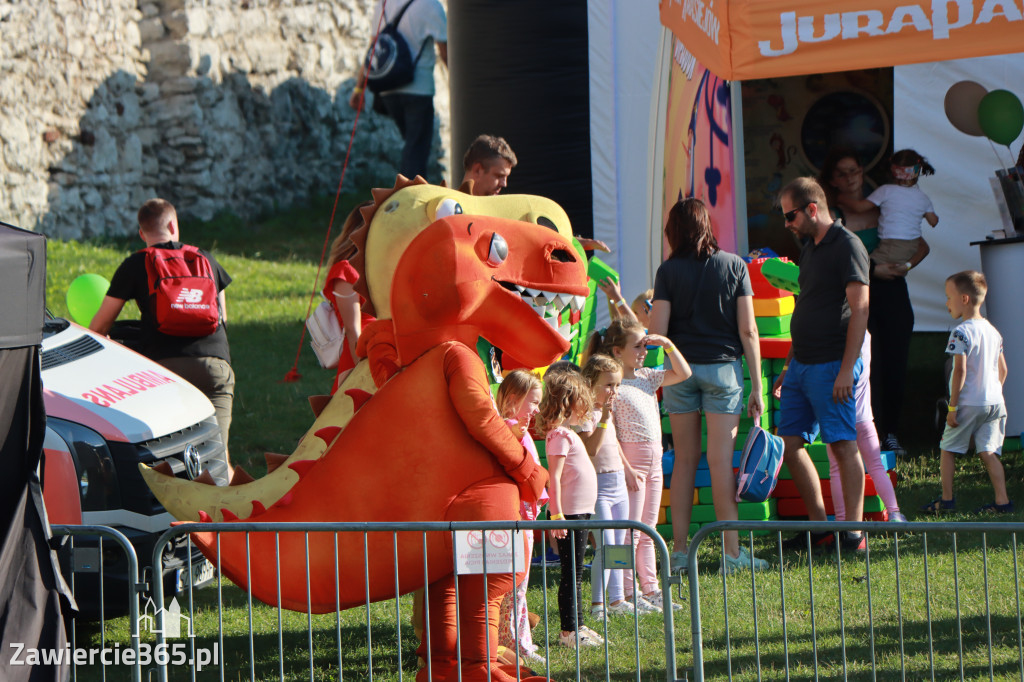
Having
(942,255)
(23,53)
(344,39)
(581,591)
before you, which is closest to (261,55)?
(344,39)

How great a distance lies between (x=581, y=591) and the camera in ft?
18.7

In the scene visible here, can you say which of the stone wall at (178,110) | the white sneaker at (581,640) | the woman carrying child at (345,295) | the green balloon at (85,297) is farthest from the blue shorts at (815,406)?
the stone wall at (178,110)

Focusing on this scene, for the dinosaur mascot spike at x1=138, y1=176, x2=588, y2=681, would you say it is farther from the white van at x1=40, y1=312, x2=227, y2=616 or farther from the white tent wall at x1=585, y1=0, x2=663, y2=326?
the white tent wall at x1=585, y1=0, x2=663, y2=326

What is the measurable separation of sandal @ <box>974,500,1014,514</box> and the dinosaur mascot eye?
150 inches

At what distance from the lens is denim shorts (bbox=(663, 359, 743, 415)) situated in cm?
595

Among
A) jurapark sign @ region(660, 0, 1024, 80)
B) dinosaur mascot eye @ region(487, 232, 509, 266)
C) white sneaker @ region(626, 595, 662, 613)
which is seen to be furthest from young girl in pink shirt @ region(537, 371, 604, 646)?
jurapark sign @ region(660, 0, 1024, 80)

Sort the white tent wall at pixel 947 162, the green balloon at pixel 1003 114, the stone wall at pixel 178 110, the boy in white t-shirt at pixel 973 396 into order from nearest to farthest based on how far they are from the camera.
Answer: the boy in white t-shirt at pixel 973 396, the green balloon at pixel 1003 114, the white tent wall at pixel 947 162, the stone wall at pixel 178 110

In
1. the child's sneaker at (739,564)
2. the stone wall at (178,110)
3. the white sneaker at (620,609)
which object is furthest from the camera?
the stone wall at (178,110)

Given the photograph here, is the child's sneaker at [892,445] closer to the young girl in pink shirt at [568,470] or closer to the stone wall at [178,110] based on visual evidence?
the young girl in pink shirt at [568,470]

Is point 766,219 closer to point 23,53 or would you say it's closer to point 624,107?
point 624,107

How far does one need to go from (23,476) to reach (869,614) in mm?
2766

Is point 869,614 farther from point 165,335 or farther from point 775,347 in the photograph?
point 165,335

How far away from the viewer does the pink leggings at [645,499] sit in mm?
5559

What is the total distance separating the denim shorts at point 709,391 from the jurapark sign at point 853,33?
153 cm
